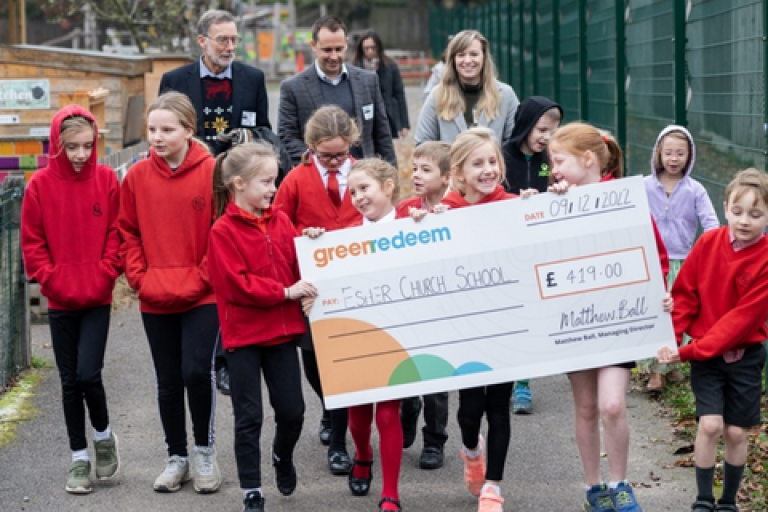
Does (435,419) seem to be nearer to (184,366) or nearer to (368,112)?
(184,366)

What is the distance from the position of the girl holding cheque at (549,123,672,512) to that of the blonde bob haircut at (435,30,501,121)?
2.01 metres

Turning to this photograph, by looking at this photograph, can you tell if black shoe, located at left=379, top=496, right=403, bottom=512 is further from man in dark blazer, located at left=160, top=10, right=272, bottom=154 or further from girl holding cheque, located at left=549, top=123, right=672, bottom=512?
man in dark blazer, located at left=160, top=10, right=272, bottom=154

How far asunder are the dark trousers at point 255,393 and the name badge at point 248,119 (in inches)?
101

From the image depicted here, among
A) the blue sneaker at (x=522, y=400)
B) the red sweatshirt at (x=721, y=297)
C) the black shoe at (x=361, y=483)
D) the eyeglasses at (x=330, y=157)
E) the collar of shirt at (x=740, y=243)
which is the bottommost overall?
the black shoe at (x=361, y=483)

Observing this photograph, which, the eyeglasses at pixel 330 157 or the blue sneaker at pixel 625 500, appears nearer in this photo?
the blue sneaker at pixel 625 500

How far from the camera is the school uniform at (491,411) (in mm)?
5836

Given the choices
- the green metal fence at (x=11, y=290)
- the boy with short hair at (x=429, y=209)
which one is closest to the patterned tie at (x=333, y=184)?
the boy with short hair at (x=429, y=209)

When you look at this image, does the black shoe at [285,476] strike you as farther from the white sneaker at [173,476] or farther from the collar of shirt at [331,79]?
the collar of shirt at [331,79]

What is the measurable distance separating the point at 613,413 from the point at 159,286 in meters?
2.15

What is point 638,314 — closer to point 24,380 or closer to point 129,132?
point 24,380

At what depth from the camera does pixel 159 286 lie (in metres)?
6.12

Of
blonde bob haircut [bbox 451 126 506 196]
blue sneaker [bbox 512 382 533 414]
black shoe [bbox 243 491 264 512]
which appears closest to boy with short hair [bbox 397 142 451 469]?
blonde bob haircut [bbox 451 126 506 196]

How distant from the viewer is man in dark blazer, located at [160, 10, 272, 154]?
26.7 ft

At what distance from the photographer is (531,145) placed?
7.31 m
